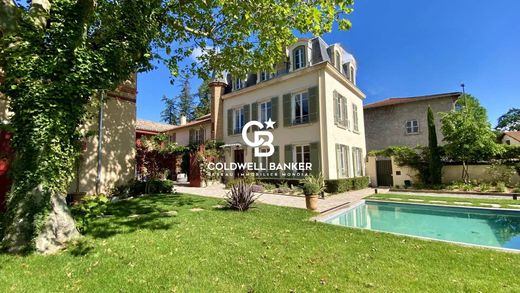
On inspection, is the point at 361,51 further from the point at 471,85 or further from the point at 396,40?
the point at 471,85

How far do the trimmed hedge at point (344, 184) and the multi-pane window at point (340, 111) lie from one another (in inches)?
160

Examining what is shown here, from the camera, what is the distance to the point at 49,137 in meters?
5.23

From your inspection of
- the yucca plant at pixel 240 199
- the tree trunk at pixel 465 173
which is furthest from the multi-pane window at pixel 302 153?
the tree trunk at pixel 465 173

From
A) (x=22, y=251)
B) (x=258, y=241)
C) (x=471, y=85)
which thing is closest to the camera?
(x=22, y=251)

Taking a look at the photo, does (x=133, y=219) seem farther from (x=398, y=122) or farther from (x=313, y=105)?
(x=398, y=122)

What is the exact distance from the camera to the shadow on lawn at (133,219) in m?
6.24

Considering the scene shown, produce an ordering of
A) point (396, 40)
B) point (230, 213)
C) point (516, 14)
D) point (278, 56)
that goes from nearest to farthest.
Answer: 1. point (230, 213)
2. point (516, 14)
3. point (278, 56)
4. point (396, 40)

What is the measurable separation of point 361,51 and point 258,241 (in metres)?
21.6

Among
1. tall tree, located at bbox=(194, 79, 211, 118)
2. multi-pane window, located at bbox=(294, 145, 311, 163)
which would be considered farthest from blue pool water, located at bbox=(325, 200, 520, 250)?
tall tree, located at bbox=(194, 79, 211, 118)

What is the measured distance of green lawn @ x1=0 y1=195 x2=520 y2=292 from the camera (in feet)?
12.1

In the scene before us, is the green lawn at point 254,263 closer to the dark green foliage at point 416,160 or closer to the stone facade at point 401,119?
the dark green foliage at point 416,160

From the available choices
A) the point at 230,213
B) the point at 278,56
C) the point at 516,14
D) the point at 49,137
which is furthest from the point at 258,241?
the point at 516,14

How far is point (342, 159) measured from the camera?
17547 millimetres

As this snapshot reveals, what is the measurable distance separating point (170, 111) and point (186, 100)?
4533mm
